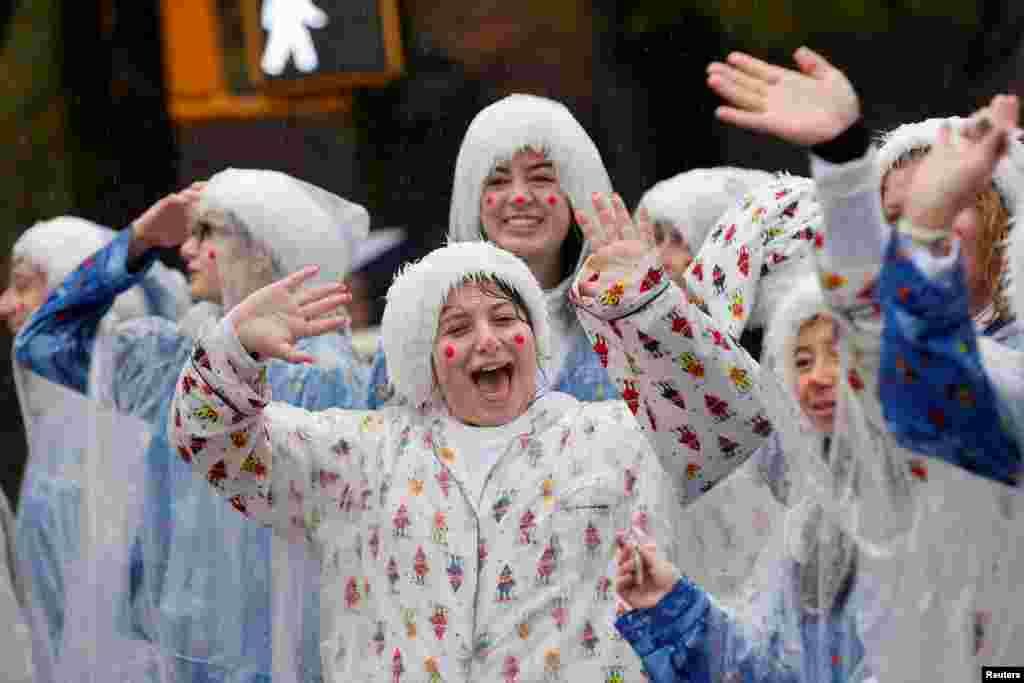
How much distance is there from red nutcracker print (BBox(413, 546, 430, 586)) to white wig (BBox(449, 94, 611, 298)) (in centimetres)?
99

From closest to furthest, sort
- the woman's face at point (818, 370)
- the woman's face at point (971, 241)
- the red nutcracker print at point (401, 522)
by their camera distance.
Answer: the woman's face at point (818, 370) < the woman's face at point (971, 241) < the red nutcracker print at point (401, 522)

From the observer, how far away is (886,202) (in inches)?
136

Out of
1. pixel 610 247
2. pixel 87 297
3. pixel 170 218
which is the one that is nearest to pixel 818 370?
pixel 610 247

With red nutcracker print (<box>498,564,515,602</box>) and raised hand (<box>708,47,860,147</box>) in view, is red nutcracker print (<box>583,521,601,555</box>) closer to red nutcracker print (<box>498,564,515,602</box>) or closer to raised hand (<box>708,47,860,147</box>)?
red nutcracker print (<box>498,564,515,602</box>)

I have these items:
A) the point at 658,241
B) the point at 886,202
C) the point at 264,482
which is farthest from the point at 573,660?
the point at 658,241

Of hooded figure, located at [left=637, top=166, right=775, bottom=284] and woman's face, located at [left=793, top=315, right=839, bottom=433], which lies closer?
woman's face, located at [left=793, top=315, right=839, bottom=433]

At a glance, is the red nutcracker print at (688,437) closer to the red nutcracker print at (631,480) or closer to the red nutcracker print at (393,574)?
the red nutcracker print at (631,480)

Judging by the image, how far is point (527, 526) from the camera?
3486mm

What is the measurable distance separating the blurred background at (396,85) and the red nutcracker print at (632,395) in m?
3.39

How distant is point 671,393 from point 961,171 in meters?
0.78

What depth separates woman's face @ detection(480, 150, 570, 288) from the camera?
4.29 m

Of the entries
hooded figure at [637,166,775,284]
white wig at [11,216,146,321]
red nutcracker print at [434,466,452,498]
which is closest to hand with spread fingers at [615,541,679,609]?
red nutcracker print at [434,466,452,498]

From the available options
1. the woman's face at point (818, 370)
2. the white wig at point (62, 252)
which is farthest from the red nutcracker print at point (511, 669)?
the white wig at point (62, 252)

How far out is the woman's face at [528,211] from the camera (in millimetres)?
4285
